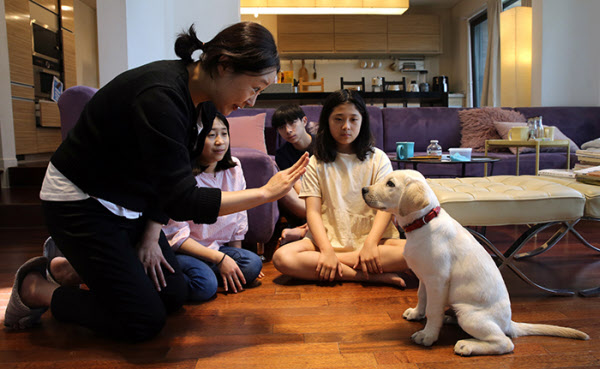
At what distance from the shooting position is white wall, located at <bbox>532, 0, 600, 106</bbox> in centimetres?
499

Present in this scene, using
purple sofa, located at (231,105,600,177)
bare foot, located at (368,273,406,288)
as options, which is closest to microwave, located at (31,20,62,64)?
purple sofa, located at (231,105,600,177)

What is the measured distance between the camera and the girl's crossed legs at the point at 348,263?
1716 millimetres

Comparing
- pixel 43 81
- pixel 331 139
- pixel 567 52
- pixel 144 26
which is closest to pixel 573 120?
pixel 567 52

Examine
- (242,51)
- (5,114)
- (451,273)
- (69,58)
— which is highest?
(69,58)

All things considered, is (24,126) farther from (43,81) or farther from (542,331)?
(542,331)

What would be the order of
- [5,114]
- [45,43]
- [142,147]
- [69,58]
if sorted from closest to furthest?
[142,147] → [5,114] → [45,43] → [69,58]

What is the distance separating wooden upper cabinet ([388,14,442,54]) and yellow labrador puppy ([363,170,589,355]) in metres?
7.92

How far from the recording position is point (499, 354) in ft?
3.71

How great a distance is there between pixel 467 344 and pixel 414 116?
3354mm

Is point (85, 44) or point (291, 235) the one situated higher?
point (85, 44)

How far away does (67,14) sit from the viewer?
6527 mm

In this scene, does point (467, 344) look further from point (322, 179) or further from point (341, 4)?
point (341, 4)

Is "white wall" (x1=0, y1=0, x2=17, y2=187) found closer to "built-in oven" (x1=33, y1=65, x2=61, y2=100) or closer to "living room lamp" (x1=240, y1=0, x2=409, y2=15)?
"built-in oven" (x1=33, y1=65, x2=61, y2=100)

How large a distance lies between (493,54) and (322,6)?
3.03 meters
